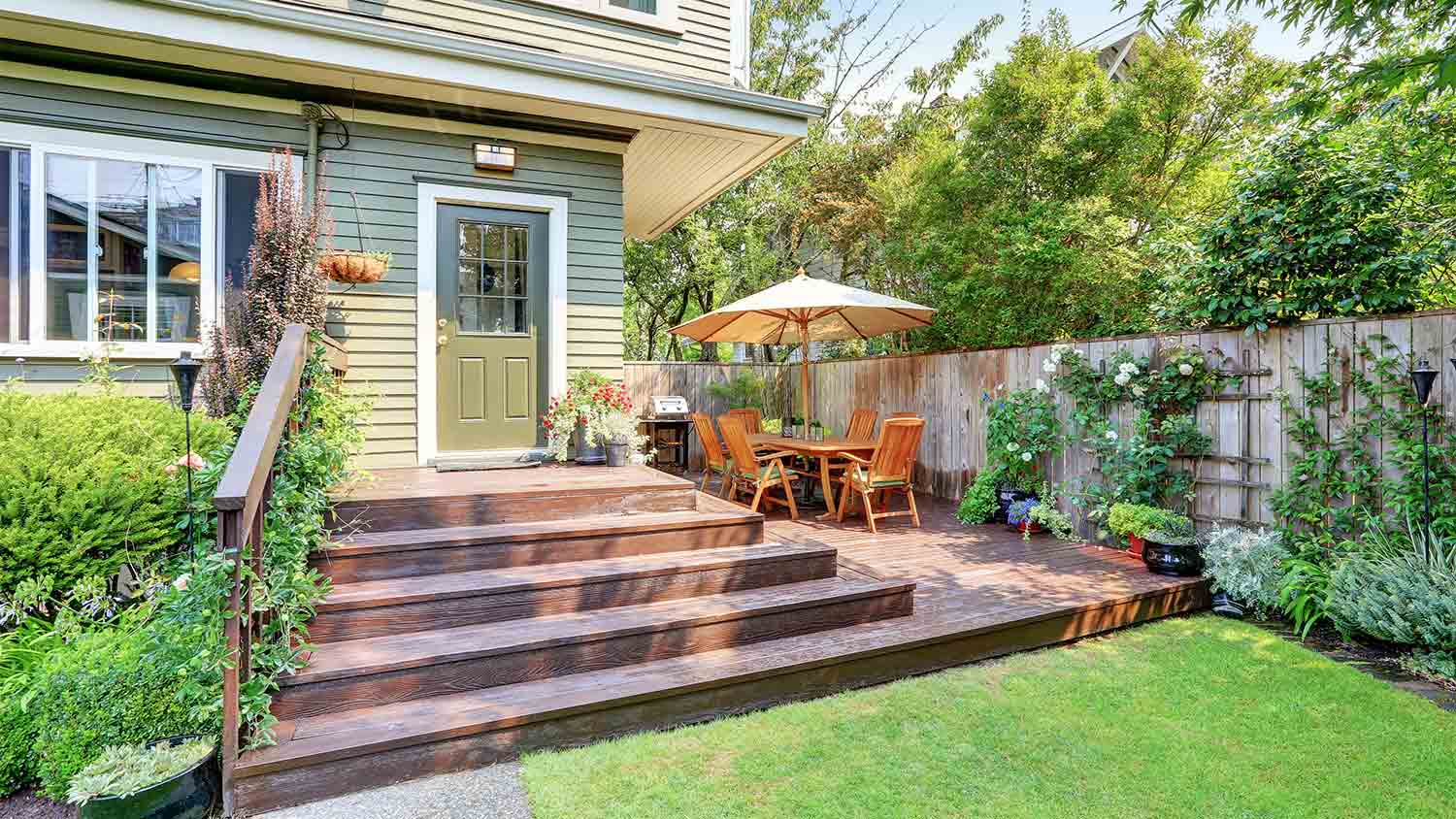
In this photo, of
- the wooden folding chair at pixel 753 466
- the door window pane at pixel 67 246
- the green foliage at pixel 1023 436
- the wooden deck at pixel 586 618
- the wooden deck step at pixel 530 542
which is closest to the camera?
the wooden deck at pixel 586 618

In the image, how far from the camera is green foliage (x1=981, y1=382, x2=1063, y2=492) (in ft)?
19.4

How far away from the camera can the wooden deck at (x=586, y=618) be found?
253 centimetres

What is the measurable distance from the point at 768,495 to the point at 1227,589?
11.8 ft

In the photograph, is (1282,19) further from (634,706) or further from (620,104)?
(634,706)

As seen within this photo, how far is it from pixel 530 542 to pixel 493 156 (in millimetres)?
3018

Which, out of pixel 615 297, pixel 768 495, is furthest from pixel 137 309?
pixel 768 495

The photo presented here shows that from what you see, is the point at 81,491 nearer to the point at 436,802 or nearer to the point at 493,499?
the point at 493,499

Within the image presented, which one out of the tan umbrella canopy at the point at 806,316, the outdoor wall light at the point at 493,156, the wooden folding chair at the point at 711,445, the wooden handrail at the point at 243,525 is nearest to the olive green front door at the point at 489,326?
the outdoor wall light at the point at 493,156

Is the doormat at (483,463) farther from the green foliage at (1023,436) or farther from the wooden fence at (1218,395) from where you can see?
the wooden fence at (1218,395)

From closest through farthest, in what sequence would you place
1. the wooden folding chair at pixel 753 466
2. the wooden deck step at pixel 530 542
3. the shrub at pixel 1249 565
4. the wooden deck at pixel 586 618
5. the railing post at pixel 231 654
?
1. the railing post at pixel 231 654
2. the wooden deck at pixel 586 618
3. the wooden deck step at pixel 530 542
4. the shrub at pixel 1249 565
5. the wooden folding chair at pixel 753 466

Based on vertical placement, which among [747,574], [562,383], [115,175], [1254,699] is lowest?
[1254,699]

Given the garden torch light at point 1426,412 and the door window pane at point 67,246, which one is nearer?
the garden torch light at point 1426,412

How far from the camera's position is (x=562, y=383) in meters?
5.41

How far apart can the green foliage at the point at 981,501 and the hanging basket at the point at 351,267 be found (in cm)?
495
